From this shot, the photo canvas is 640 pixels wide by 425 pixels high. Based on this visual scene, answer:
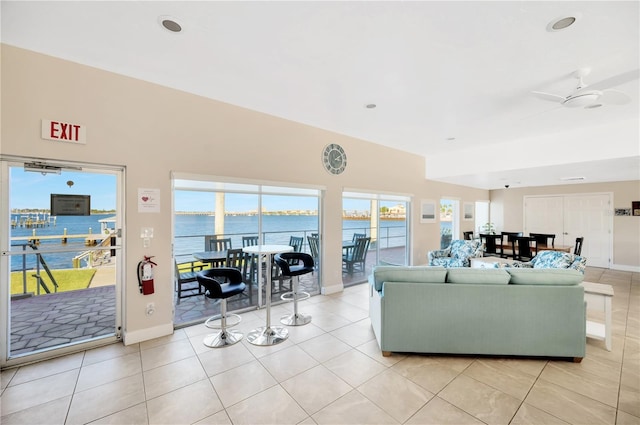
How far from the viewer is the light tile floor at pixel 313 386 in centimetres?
199

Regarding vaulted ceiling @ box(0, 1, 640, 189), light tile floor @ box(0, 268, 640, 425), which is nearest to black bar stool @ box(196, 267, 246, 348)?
light tile floor @ box(0, 268, 640, 425)

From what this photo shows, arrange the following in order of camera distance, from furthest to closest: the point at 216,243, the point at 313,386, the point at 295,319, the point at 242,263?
the point at 242,263, the point at 216,243, the point at 295,319, the point at 313,386

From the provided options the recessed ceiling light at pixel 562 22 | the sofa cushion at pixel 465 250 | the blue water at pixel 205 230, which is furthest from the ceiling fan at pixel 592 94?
the blue water at pixel 205 230

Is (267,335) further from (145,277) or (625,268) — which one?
(625,268)

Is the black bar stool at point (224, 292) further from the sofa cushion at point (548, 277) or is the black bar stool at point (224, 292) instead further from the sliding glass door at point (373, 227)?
the sofa cushion at point (548, 277)

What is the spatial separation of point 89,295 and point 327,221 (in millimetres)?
3700

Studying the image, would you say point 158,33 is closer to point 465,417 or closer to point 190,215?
point 190,215

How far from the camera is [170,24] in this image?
7.14 feet

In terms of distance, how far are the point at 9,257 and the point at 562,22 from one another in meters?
5.15

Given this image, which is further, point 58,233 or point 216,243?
A: point 216,243

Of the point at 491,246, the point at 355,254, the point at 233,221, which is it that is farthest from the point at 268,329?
the point at 491,246

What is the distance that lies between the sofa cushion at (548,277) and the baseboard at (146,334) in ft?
12.7

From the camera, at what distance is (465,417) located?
1.97 meters

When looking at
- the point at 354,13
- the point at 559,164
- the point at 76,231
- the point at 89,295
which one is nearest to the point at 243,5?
the point at 354,13
